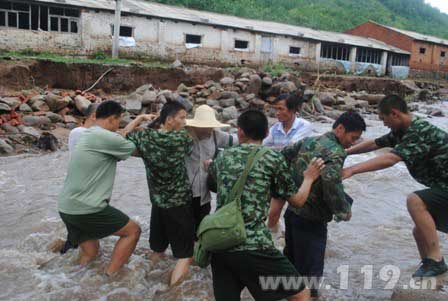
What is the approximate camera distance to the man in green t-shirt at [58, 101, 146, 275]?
3887 mm

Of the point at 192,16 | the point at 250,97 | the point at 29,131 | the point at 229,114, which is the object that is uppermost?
the point at 192,16

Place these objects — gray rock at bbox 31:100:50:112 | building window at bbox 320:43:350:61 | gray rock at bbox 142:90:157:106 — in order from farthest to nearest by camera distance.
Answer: building window at bbox 320:43:350:61 → gray rock at bbox 142:90:157:106 → gray rock at bbox 31:100:50:112

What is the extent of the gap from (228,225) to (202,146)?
1.57 m

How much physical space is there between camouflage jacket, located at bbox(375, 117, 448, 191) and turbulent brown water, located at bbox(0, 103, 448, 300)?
1272 millimetres

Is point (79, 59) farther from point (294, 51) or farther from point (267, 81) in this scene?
point (294, 51)

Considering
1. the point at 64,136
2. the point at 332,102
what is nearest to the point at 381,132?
the point at 332,102

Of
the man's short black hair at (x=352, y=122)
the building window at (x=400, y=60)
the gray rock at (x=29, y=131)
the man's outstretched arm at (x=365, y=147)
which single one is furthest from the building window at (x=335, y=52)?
the man's short black hair at (x=352, y=122)

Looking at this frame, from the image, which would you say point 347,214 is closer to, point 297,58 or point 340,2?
point 297,58

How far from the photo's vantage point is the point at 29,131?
38.7ft

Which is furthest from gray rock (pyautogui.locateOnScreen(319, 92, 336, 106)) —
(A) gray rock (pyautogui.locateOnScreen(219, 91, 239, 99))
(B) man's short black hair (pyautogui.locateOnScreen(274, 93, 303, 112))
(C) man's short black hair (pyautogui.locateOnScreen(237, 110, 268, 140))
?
(C) man's short black hair (pyautogui.locateOnScreen(237, 110, 268, 140))

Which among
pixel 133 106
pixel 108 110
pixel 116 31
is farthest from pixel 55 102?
pixel 108 110

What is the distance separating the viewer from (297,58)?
105 ft

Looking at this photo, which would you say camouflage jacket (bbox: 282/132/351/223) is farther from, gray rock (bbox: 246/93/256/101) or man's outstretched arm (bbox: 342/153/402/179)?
gray rock (bbox: 246/93/256/101)

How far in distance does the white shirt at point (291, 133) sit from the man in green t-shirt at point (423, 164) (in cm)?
106
